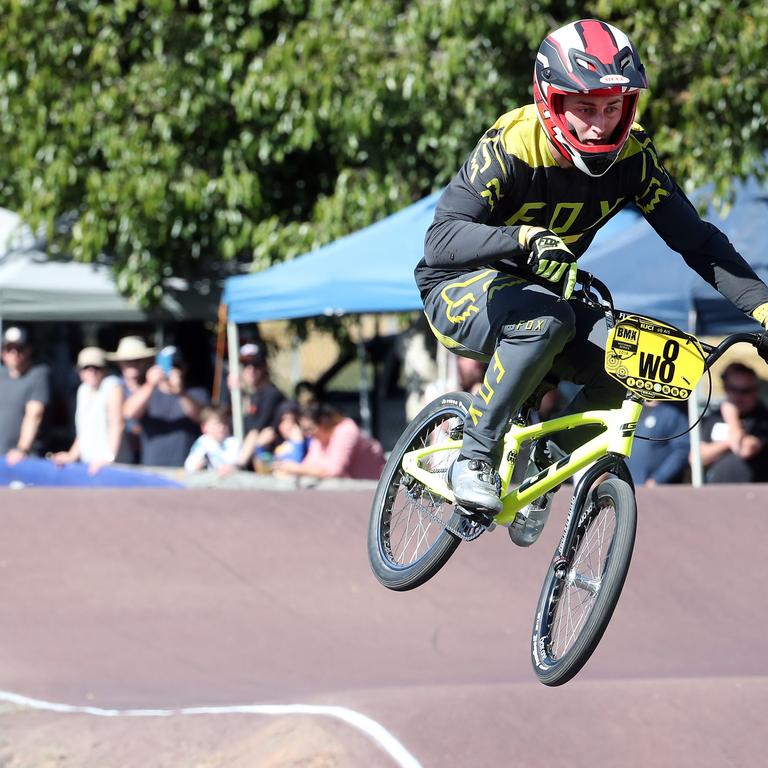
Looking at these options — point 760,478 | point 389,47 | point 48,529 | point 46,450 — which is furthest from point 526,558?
point 46,450

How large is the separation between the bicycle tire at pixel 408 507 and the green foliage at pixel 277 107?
5920mm

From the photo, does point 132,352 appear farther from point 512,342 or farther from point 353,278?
point 512,342

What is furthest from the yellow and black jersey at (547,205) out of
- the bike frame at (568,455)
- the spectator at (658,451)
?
the spectator at (658,451)

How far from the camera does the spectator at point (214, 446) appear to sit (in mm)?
11336

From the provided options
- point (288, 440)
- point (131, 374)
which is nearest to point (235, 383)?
point (131, 374)

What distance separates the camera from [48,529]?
10.3 m

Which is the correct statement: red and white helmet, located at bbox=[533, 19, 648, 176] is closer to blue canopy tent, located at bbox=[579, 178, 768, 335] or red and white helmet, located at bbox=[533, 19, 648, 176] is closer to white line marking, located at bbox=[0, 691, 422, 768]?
white line marking, located at bbox=[0, 691, 422, 768]

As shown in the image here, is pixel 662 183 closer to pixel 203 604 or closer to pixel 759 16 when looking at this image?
pixel 203 604

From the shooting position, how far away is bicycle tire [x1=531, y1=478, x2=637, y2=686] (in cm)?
466

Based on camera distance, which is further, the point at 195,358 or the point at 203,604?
the point at 195,358

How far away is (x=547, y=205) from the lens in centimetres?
489

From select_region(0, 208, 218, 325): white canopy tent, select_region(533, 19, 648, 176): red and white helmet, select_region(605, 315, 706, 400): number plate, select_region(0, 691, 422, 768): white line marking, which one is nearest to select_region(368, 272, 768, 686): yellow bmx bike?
select_region(605, 315, 706, 400): number plate

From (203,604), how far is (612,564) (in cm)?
545

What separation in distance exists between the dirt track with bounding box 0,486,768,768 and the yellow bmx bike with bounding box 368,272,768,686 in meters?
1.85
